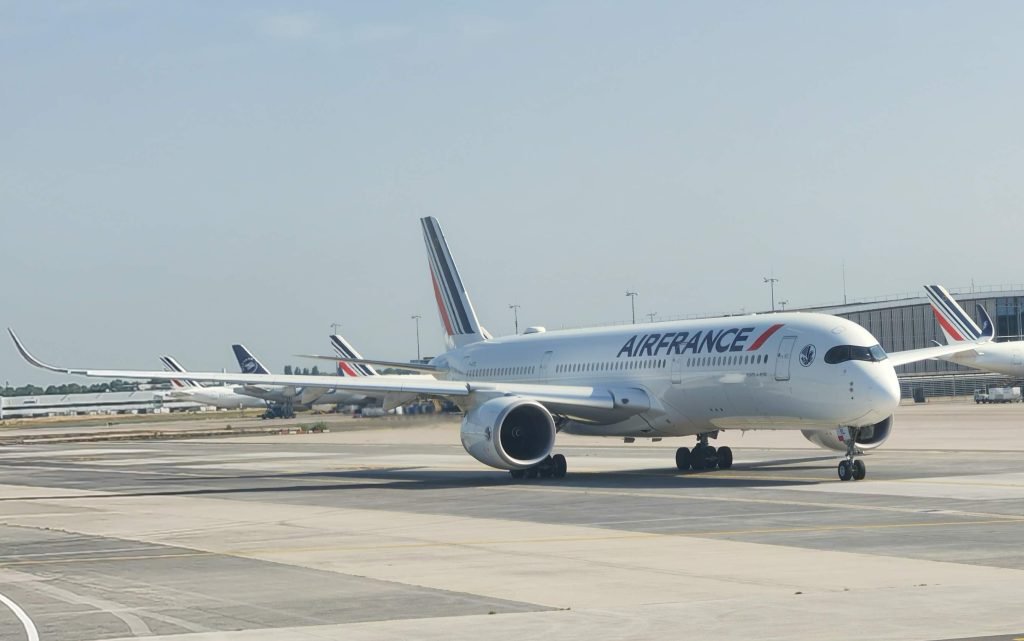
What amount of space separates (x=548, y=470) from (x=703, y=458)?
175 inches

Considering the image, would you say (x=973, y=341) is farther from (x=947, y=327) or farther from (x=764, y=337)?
(x=764, y=337)

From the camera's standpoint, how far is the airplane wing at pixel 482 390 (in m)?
35.6

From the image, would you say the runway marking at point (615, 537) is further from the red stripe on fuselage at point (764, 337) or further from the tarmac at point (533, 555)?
the red stripe on fuselage at point (764, 337)

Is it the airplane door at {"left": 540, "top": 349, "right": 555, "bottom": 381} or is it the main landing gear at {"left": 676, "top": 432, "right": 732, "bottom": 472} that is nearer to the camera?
the main landing gear at {"left": 676, "top": 432, "right": 732, "bottom": 472}

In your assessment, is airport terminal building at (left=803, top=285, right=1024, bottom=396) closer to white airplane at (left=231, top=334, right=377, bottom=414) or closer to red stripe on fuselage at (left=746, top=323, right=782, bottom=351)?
white airplane at (left=231, top=334, right=377, bottom=414)

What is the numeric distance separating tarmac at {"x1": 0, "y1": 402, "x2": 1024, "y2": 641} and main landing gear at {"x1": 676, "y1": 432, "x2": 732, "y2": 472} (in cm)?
47

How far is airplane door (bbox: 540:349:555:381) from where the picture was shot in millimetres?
41688

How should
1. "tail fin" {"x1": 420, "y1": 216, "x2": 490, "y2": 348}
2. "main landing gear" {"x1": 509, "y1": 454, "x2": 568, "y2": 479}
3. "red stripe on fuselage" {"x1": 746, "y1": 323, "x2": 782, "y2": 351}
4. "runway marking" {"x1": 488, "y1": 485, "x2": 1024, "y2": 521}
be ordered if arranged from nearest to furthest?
1. "runway marking" {"x1": 488, "y1": 485, "x2": 1024, "y2": 521}
2. "red stripe on fuselage" {"x1": 746, "y1": 323, "x2": 782, "y2": 351}
3. "main landing gear" {"x1": 509, "y1": 454, "x2": 568, "y2": 479}
4. "tail fin" {"x1": 420, "y1": 216, "x2": 490, "y2": 348}

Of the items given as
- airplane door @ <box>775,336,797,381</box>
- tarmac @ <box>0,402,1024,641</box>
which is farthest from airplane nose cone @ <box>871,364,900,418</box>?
airplane door @ <box>775,336,797,381</box>

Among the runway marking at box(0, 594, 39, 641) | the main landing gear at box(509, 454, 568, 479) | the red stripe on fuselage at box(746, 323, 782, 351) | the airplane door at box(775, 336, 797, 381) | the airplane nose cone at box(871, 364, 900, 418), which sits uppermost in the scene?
the red stripe on fuselage at box(746, 323, 782, 351)

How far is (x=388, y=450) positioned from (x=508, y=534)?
119ft

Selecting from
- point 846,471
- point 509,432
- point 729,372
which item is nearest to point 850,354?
point 846,471

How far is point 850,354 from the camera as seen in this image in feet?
101

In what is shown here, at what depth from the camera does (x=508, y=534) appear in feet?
71.2
